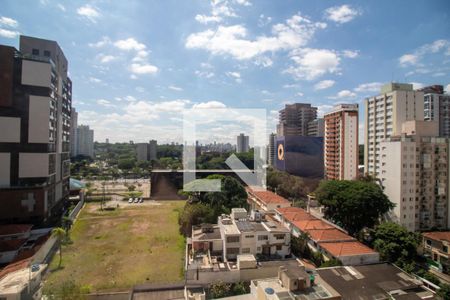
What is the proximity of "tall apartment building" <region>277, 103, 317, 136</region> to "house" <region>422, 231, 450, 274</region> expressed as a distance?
84.7ft

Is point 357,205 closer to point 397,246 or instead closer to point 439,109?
point 397,246

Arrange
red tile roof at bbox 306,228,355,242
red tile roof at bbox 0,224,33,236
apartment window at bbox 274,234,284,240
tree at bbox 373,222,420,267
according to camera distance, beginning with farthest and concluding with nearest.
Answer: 1. red tile roof at bbox 0,224,33,236
2. red tile roof at bbox 306,228,355,242
3. apartment window at bbox 274,234,284,240
4. tree at bbox 373,222,420,267

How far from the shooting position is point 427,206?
1372 cm

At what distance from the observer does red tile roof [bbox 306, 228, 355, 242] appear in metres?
10.9

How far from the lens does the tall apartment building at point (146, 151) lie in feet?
140

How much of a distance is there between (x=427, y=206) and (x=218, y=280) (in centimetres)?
1338

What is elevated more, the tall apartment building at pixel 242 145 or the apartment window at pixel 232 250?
the tall apartment building at pixel 242 145

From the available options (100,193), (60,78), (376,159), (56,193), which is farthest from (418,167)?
(100,193)

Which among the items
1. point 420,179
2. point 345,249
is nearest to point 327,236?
point 345,249

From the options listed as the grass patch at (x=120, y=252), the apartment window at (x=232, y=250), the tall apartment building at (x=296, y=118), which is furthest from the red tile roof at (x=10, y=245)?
the tall apartment building at (x=296, y=118)

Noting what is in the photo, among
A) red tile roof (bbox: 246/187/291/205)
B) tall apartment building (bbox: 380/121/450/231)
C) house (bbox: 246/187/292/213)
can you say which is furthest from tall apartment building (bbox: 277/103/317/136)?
tall apartment building (bbox: 380/121/450/231)

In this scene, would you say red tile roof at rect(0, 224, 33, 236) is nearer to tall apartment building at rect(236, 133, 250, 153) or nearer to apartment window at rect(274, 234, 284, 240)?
apartment window at rect(274, 234, 284, 240)

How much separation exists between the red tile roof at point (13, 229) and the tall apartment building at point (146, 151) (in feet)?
101

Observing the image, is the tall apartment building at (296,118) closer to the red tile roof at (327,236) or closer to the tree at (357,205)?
the tree at (357,205)
